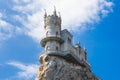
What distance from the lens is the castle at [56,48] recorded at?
119 m

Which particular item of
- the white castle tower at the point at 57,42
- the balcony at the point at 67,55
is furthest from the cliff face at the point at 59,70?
the white castle tower at the point at 57,42

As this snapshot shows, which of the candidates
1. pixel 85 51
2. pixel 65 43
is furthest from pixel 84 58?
pixel 65 43

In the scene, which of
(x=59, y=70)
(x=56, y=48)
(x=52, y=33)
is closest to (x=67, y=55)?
(x=56, y=48)

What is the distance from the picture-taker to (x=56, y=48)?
120000 mm

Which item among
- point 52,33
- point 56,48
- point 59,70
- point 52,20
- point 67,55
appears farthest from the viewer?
point 52,20

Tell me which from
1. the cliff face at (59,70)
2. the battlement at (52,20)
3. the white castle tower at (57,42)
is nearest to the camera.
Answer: the cliff face at (59,70)

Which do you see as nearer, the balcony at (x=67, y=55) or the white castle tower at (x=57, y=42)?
the balcony at (x=67, y=55)

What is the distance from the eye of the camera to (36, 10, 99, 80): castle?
11856 cm

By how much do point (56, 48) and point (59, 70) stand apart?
7.39 m

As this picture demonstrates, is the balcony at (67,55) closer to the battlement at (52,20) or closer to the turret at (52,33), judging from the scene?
the turret at (52,33)

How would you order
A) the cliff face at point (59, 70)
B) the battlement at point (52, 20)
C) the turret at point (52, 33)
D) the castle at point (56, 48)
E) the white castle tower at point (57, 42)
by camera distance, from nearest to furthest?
1. the cliff face at point (59, 70)
2. the castle at point (56, 48)
3. the white castle tower at point (57, 42)
4. the turret at point (52, 33)
5. the battlement at point (52, 20)

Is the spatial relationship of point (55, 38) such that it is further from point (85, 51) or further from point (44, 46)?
point (85, 51)

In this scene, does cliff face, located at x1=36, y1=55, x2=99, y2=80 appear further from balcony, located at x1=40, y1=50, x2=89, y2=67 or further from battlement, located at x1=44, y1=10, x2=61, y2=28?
battlement, located at x1=44, y1=10, x2=61, y2=28

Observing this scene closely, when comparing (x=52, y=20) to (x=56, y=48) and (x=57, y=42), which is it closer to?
(x=57, y=42)
